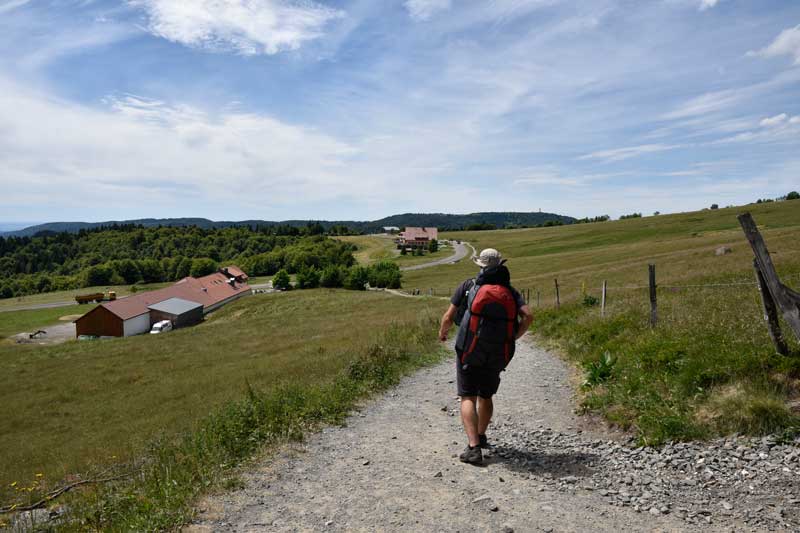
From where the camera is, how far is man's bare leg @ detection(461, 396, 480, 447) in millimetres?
6090

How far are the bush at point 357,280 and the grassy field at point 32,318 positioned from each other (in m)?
46.6

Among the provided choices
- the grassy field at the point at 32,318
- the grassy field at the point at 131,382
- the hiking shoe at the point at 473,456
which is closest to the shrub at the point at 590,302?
the grassy field at the point at 131,382

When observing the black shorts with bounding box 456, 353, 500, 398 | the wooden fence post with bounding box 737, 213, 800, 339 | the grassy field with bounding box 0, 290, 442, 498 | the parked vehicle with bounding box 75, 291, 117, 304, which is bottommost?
the parked vehicle with bounding box 75, 291, 117, 304

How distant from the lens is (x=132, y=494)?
214 inches

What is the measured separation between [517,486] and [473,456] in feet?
2.48

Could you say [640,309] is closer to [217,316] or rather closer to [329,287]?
Answer: [217,316]

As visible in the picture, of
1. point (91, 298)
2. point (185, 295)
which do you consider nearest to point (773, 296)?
point (185, 295)

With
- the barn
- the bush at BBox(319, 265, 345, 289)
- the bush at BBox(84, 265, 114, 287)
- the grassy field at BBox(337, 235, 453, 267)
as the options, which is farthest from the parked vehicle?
the grassy field at BBox(337, 235, 453, 267)

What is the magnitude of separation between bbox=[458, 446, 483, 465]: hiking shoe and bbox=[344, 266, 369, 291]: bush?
265ft

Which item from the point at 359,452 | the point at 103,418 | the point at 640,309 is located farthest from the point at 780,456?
the point at 103,418

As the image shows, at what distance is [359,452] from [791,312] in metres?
5.89

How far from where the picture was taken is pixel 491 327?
5.95 m

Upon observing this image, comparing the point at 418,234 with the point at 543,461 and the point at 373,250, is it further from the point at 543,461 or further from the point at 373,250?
the point at 543,461

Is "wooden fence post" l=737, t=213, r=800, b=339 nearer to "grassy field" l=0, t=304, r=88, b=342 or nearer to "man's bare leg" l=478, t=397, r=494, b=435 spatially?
"man's bare leg" l=478, t=397, r=494, b=435
